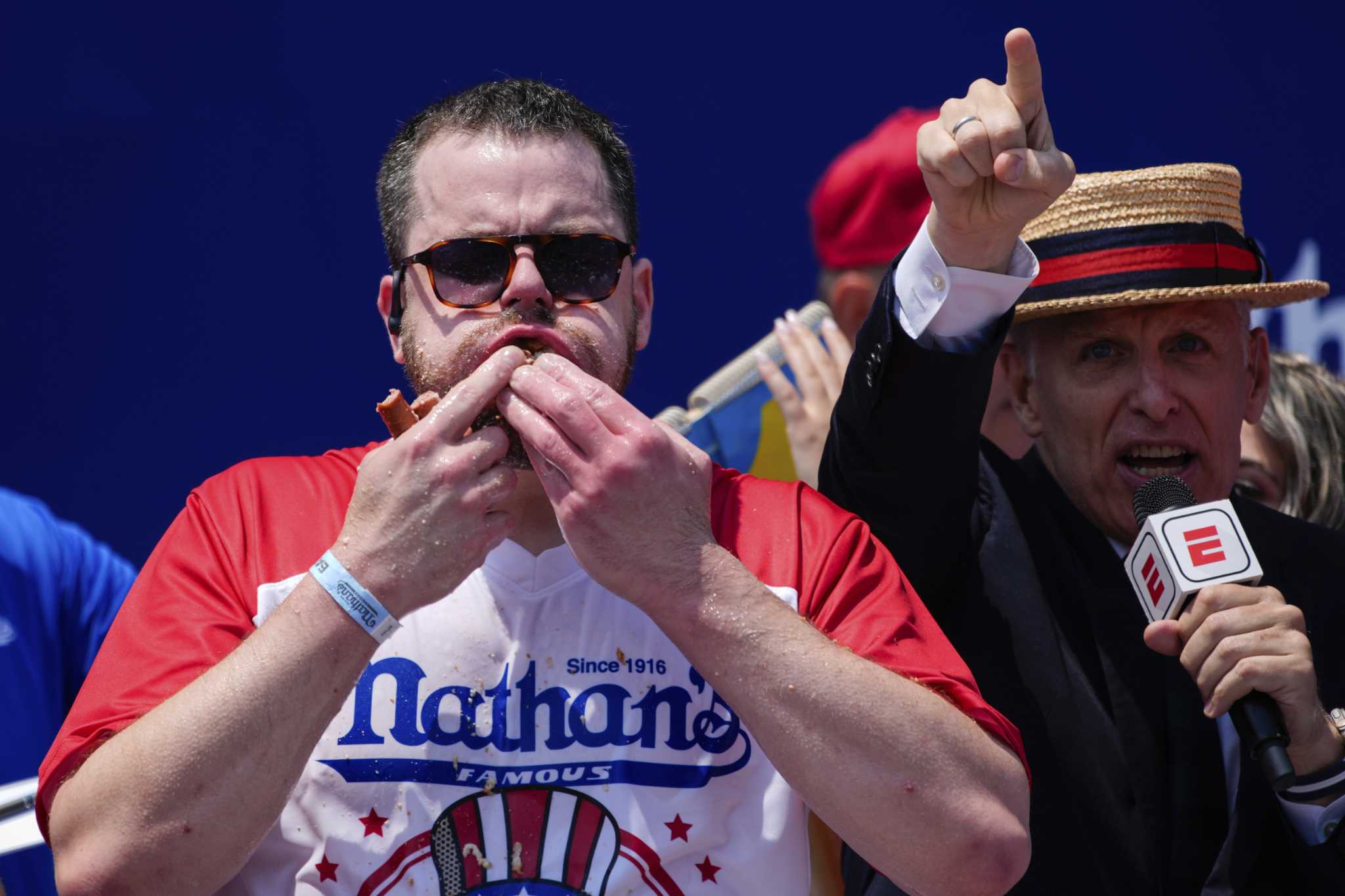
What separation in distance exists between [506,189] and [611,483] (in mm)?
499

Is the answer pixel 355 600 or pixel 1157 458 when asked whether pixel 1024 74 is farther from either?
pixel 355 600

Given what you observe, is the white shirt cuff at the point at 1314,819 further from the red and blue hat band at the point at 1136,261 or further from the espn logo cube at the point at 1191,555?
the red and blue hat band at the point at 1136,261

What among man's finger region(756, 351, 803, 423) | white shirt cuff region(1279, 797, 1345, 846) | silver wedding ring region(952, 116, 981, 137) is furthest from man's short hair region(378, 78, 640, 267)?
white shirt cuff region(1279, 797, 1345, 846)

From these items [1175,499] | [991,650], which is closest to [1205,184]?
[1175,499]

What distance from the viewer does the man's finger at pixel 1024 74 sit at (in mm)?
1861

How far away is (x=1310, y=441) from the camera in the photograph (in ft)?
10.7

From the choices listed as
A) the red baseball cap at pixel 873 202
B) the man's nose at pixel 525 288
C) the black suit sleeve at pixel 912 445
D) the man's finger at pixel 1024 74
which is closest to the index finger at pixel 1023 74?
the man's finger at pixel 1024 74

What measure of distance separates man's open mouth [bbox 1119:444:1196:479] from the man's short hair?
0.92 metres

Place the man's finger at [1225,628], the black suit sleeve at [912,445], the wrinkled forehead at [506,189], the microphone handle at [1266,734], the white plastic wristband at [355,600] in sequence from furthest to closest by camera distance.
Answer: the black suit sleeve at [912,445], the wrinkled forehead at [506,189], the man's finger at [1225,628], the microphone handle at [1266,734], the white plastic wristband at [355,600]

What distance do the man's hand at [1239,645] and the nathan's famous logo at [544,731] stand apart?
1.89ft

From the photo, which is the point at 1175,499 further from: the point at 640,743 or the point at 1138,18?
the point at 1138,18

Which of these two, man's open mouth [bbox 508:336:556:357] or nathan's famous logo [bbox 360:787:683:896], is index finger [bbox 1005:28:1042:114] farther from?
nathan's famous logo [bbox 360:787:683:896]

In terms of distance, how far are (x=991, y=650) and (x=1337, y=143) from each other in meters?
2.60

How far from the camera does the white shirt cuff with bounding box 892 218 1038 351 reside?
211 centimetres
